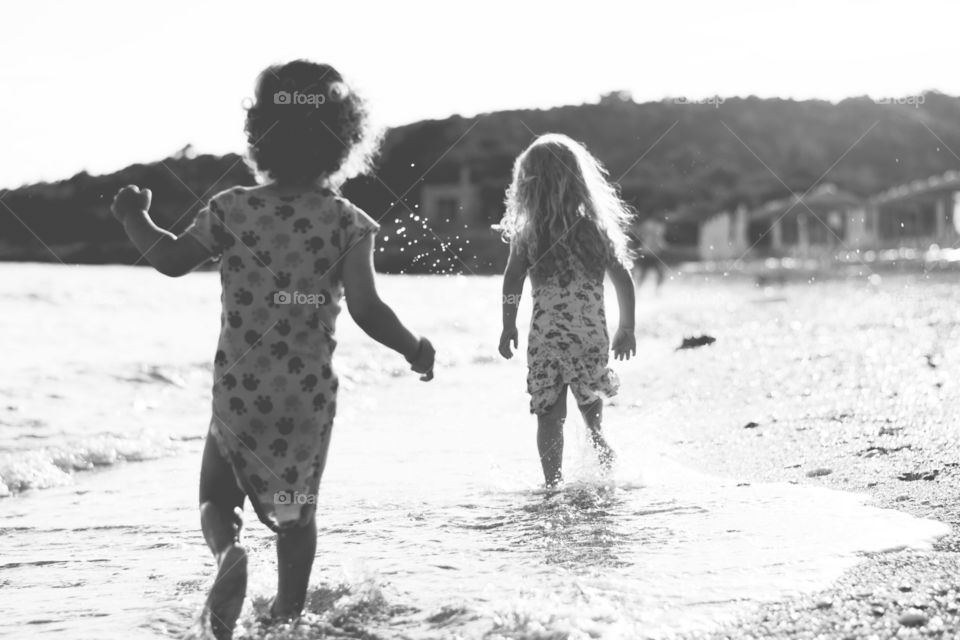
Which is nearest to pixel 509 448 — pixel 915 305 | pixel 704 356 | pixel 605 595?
pixel 605 595

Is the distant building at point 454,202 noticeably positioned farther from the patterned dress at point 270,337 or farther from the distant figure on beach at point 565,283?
the patterned dress at point 270,337

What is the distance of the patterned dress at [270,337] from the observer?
2.31 m

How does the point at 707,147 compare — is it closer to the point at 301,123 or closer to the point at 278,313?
the point at 301,123

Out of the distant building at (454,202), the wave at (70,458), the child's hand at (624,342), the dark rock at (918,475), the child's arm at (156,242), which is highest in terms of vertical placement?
the distant building at (454,202)

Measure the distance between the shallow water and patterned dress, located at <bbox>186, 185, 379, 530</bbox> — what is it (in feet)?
1.29

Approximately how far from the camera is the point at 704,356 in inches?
348

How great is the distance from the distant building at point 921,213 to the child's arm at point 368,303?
2643cm

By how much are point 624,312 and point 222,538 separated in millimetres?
2405

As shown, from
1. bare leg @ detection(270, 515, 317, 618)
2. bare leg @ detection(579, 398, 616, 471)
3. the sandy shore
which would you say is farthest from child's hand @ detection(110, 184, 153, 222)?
bare leg @ detection(579, 398, 616, 471)

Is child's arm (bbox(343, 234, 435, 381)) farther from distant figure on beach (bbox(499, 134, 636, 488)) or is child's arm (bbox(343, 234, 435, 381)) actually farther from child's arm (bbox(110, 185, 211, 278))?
distant figure on beach (bbox(499, 134, 636, 488))

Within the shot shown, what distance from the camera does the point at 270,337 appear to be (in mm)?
2312

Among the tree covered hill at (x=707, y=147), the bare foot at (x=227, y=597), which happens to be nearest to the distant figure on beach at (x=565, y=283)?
the bare foot at (x=227, y=597)

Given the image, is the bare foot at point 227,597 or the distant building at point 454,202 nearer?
the bare foot at point 227,597

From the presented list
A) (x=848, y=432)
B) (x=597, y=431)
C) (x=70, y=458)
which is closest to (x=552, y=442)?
(x=597, y=431)
